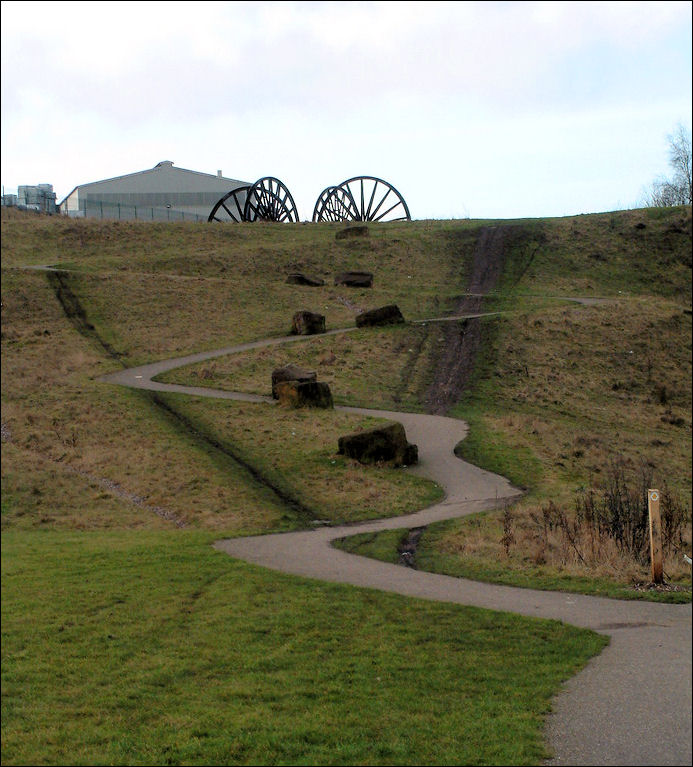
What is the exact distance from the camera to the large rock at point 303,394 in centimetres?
3312

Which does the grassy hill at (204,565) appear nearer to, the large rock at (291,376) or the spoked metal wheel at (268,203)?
the large rock at (291,376)

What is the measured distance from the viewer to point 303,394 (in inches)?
1304

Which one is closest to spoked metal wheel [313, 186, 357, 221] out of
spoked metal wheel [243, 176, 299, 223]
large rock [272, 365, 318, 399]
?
spoked metal wheel [243, 176, 299, 223]

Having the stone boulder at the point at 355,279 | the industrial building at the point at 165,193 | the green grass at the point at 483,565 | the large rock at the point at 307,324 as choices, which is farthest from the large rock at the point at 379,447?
the industrial building at the point at 165,193

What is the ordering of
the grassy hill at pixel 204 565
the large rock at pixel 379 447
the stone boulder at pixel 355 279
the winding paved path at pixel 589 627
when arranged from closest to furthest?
the winding paved path at pixel 589 627 < the grassy hill at pixel 204 565 < the large rock at pixel 379 447 < the stone boulder at pixel 355 279

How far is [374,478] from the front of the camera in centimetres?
2553

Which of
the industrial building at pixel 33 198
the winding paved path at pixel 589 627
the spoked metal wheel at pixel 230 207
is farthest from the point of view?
the spoked metal wheel at pixel 230 207

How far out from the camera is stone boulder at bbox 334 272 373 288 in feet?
195

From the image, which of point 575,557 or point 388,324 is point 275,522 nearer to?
point 575,557

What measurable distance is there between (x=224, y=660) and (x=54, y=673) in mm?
1923

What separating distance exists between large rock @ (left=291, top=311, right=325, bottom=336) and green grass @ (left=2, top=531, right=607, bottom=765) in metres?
34.3

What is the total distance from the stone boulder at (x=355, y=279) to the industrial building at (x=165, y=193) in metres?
18.2

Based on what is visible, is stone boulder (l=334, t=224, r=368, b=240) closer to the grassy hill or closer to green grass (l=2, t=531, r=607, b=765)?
the grassy hill

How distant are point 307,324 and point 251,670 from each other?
125 ft
